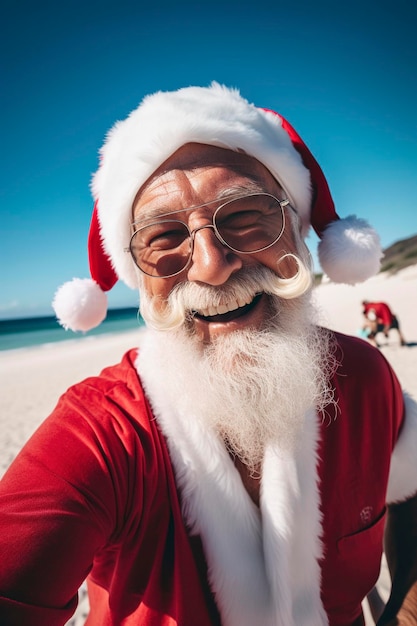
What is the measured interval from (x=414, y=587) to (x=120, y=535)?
1226 millimetres

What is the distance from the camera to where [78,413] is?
1.12 m

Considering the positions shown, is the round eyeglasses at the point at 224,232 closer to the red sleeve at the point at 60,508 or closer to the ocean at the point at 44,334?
the red sleeve at the point at 60,508

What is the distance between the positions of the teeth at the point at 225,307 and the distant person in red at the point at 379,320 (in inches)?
357

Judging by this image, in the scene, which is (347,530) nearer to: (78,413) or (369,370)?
(369,370)

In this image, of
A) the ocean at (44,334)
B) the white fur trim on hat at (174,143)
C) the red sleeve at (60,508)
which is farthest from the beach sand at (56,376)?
the ocean at (44,334)

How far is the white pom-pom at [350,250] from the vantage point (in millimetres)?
1647

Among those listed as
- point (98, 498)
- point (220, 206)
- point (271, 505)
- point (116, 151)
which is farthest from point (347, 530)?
point (116, 151)

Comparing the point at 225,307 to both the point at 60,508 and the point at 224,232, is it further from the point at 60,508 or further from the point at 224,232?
the point at 60,508

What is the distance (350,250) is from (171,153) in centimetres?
98

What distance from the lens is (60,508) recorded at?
87cm

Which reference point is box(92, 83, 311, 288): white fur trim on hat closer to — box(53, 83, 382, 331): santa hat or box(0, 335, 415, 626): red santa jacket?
box(53, 83, 382, 331): santa hat

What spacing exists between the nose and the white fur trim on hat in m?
0.38

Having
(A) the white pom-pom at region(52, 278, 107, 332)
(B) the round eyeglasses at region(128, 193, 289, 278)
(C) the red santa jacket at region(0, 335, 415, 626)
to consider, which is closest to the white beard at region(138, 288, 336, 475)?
(C) the red santa jacket at region(0, 335, 415, 626)

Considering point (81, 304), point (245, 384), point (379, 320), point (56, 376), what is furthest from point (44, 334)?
point (245, 384)
